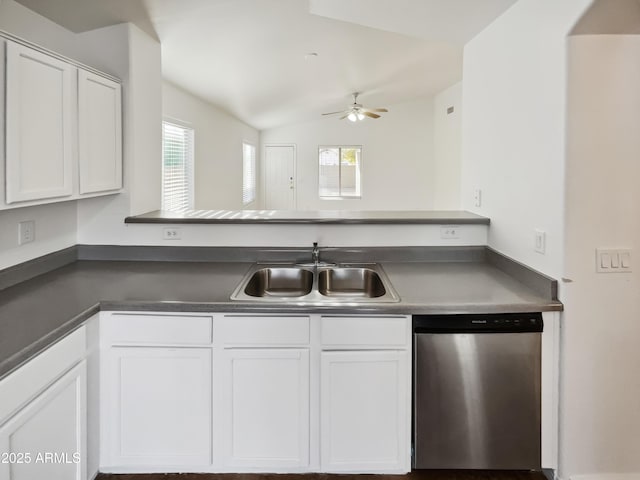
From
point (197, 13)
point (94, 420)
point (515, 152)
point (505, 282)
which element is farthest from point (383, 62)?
point (94, 420)

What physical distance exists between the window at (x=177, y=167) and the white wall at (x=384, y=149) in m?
5.07

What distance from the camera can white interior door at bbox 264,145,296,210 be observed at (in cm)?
1055

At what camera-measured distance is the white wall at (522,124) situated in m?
1.95

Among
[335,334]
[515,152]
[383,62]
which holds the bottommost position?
[335,334]

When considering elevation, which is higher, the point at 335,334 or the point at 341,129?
the point at 341,129

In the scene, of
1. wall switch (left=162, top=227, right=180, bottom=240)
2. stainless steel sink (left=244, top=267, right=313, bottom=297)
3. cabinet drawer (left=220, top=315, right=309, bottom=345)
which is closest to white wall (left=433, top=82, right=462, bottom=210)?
stainless steel sink (left=244, top=267, right=313, bottom=297)

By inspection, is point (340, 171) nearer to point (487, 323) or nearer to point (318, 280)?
point (318, 280)

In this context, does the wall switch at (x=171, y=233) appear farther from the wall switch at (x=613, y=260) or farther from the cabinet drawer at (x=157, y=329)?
the wall switch at (x=613, y=260)

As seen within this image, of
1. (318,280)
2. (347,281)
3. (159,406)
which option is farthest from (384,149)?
(159,406)

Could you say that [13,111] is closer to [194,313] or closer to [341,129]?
[194,313]

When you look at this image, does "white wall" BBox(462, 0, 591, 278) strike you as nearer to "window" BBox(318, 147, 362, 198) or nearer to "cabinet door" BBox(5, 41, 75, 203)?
"cabinet door" BBox(5, 41, 75, 203)

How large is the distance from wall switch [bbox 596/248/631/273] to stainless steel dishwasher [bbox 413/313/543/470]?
32 cm

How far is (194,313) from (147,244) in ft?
3.16

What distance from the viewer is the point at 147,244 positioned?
2805 mm
